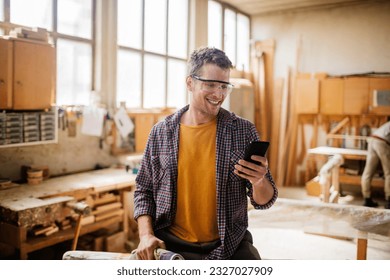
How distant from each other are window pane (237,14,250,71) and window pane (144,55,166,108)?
2161mm

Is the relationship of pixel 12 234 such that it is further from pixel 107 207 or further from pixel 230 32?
pixel 230 32

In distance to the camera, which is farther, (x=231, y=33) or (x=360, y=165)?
(x=231, y=33)

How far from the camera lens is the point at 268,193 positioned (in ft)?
4.94

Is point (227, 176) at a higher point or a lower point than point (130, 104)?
lower

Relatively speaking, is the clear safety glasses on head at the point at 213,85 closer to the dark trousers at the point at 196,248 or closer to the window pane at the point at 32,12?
the dark trousers at the point at 196,248

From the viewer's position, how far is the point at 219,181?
1.55 meters

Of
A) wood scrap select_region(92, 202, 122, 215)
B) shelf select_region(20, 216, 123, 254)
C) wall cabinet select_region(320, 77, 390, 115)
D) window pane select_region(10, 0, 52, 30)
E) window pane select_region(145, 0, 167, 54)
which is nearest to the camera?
shelf select_region(20, 216, 123, 254)

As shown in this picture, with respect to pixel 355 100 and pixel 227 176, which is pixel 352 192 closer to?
pixel 355 100

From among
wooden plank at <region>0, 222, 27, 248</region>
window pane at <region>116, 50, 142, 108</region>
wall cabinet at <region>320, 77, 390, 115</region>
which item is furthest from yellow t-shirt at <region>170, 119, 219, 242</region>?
wall cabinet at <region>320, 77, 390, 115</region>

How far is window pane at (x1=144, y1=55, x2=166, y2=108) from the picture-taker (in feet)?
15.9

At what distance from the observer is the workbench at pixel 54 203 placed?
2.49 m

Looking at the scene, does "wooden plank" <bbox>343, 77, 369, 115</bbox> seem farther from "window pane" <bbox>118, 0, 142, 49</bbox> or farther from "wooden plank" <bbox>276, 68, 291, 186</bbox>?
"window pane" <bbox>118, 0, 142, 49</bbox>
